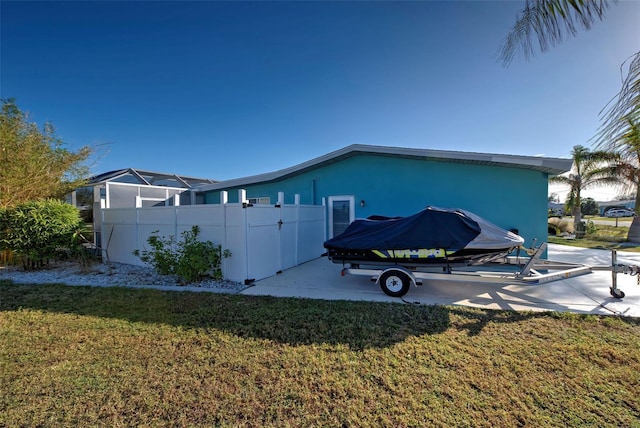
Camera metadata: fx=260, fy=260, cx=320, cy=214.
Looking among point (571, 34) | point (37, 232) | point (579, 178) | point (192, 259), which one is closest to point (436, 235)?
point (571, 34)

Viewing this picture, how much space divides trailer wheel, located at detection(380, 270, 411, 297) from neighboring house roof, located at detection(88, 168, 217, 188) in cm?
1218

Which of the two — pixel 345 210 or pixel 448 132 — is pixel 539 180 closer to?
pixel 448 132

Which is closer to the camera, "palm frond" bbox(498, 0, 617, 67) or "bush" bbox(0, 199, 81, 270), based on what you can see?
"palm frond" bbox(498, 0, 617, 67)

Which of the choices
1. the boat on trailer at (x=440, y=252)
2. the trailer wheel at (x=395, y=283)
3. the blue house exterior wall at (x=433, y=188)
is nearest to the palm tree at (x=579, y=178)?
the blue house exterior wall at (x=433, y=188)

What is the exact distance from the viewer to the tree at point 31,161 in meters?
8.08

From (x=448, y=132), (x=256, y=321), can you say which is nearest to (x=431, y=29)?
(x=448, y=132)

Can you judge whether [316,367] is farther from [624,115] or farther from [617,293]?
[617,293]

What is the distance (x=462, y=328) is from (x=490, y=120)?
375cm

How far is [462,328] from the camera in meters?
3.93

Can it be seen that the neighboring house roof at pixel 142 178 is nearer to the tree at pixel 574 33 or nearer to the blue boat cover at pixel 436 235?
the blue boat cover at pixel 436 235

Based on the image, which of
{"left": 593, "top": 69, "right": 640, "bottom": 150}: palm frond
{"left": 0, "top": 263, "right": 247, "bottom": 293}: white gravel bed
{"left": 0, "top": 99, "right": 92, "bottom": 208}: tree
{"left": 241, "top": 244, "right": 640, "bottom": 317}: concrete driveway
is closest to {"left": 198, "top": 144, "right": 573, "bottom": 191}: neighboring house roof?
{"left": 241, "top": 244, "right": 640, "bottom": 317}: concrete driveway

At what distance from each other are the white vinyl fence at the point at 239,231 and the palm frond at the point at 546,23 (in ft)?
17.8

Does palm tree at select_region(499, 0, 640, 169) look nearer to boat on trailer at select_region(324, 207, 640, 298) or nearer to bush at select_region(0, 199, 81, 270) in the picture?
boat on trailer at select_region(324, 207, 640, 298)

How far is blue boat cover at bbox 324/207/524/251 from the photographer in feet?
16.9
